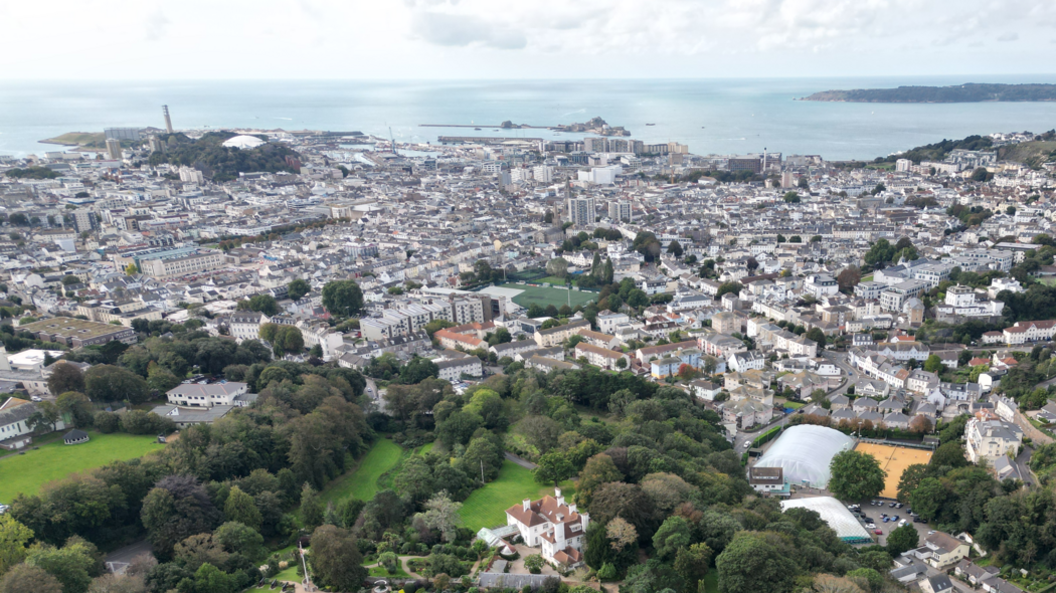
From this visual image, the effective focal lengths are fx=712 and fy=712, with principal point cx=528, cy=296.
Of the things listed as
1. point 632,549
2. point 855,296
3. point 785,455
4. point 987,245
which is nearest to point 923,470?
point 785,455

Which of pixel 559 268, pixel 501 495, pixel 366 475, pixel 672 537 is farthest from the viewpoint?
pixel 559 268

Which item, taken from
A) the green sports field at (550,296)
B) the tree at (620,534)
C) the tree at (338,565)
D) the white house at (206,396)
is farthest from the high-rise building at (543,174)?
the tree at (338,565)

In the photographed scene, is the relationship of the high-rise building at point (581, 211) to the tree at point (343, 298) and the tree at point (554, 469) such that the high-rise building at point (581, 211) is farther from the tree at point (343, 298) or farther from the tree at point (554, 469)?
the tree at point (554, 469)

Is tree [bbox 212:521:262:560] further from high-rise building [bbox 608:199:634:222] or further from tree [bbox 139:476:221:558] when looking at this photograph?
high-rise building [bbox 608:199:634:222]

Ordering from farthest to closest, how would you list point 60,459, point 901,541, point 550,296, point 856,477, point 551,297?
point 550,296, point 551,297, point 856,477, point 60,459, point 901,541

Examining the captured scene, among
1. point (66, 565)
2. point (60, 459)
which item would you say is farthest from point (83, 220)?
point (66, 565)

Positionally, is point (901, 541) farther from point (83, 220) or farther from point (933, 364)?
point (83, 220)
